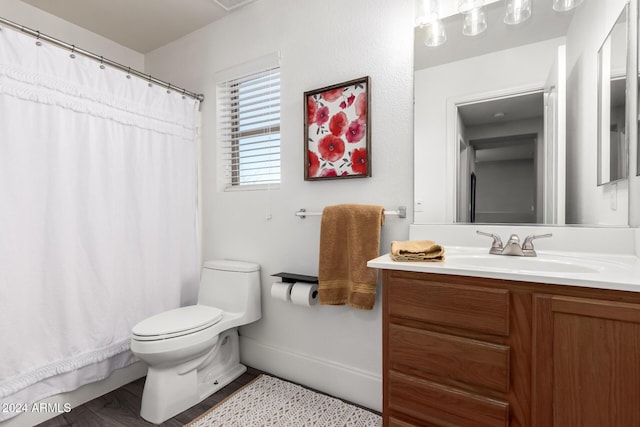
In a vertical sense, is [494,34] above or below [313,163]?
above

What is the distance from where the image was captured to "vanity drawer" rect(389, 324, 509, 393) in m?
0.99

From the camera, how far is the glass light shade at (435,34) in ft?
5.14

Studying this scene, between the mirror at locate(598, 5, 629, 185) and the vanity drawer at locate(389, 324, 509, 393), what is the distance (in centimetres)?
90

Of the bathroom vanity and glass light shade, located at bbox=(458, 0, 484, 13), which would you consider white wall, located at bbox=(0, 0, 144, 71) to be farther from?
the bathroom vanity

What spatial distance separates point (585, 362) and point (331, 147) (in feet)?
4.72

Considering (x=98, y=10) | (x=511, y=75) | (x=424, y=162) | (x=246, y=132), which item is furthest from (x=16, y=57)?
(x=511, y=75)

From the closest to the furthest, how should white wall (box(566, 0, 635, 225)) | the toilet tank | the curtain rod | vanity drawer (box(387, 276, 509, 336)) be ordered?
vanity drawer (box(387, 276, 509, 336)) < white wall (box(566, 0, 635, 225)) < the curtain rod < the toilet tank

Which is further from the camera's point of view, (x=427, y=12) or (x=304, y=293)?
(x=304, y=293)

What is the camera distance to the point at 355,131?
1791 millimetres

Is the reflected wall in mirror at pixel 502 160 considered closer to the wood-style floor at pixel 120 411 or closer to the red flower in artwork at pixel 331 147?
the red flower in artwork at pixel 331 147

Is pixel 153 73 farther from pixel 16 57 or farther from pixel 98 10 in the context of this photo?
pixel 16 57

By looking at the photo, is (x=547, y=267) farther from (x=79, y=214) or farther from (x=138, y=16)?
(x=138, y=16)

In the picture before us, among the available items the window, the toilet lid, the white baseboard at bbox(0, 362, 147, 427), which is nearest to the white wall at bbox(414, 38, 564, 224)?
Result: the window

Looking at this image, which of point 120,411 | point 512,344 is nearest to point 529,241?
point 512,344
